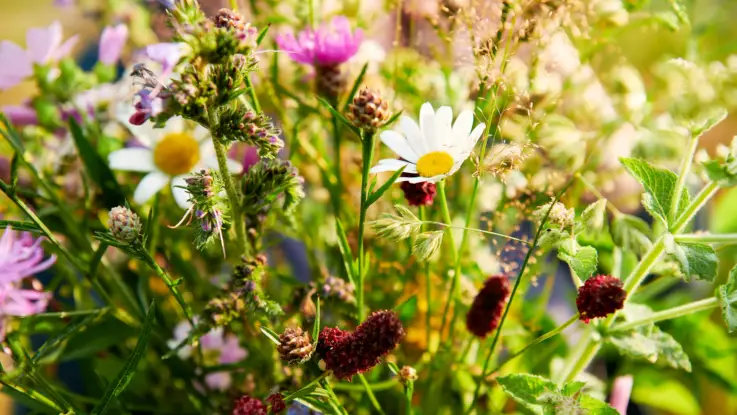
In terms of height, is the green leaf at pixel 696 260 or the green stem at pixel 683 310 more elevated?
the green leaf at pixel 696 260

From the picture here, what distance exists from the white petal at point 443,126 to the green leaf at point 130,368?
0.16 meters

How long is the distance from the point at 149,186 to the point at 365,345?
21cm

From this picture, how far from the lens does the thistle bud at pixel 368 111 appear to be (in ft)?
0.84

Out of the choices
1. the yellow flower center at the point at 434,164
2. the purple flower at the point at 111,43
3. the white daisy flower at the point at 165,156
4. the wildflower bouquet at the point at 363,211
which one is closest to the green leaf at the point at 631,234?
the wildflower bouquet at the point at 363,211

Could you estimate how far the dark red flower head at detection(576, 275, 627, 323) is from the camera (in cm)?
26

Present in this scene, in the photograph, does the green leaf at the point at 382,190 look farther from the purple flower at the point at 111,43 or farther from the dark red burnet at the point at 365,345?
the purple flower at the point at 111,43

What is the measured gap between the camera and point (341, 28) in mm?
385

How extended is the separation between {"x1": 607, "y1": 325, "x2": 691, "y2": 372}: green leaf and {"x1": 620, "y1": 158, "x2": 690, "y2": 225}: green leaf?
7cm

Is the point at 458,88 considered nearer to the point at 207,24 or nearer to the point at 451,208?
the point at 451,208

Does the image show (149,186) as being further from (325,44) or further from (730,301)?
(730,301)

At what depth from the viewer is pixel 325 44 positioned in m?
0.38

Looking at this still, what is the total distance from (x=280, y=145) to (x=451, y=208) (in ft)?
0.71

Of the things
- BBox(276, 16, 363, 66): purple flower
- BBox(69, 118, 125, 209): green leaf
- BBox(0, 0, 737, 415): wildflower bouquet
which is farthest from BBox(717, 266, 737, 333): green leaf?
BBox(69, 118, 125, 209): green leaf

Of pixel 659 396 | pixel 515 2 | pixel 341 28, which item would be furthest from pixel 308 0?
pixel 659 396
